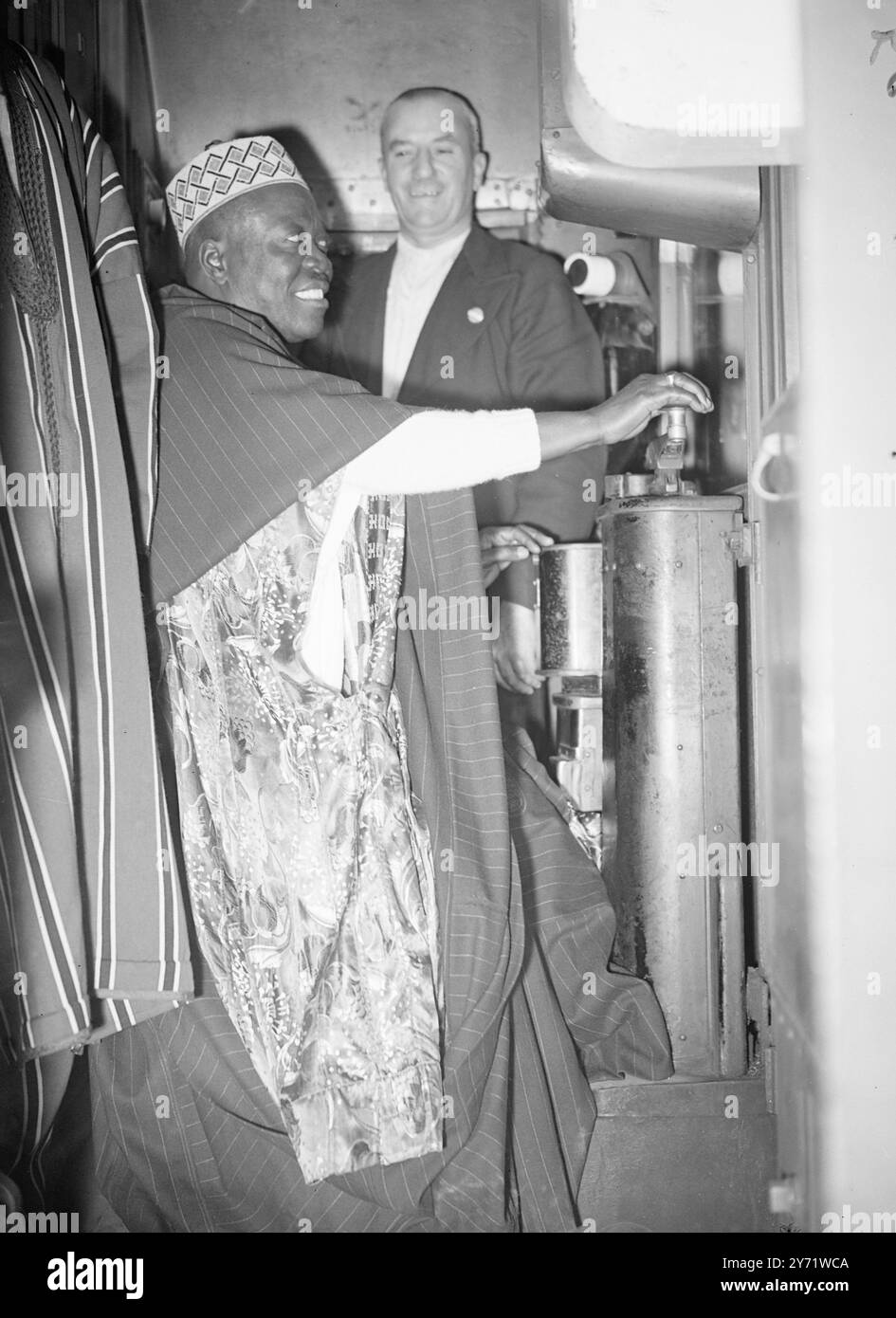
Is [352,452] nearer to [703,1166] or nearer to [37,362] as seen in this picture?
[37,362]

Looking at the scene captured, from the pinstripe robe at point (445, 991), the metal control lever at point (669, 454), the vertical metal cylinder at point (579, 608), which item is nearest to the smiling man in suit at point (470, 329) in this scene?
the vertical metal cylinder at point (579, 608)

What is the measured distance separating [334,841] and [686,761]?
0.45 m

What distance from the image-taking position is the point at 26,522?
3.54ft

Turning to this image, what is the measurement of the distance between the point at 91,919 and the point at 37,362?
1.83 feet

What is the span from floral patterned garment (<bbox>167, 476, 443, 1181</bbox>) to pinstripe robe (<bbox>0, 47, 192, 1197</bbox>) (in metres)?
0.13

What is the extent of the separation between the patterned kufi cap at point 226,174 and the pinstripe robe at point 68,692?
28 centimetres

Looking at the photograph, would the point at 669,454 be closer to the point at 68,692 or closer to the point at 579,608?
the point at 579,608

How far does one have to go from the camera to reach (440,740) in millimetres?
1339

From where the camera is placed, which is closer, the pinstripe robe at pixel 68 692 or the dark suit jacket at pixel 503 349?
the pinstripe robe at pixel 68 692

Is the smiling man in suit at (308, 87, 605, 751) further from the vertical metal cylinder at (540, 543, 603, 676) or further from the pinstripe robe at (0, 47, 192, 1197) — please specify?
the pinstripe robe at (0, 47, 192, 1197)

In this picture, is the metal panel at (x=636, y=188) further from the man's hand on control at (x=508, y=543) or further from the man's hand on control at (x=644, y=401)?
the man's hand on control at (x=508, y=543)

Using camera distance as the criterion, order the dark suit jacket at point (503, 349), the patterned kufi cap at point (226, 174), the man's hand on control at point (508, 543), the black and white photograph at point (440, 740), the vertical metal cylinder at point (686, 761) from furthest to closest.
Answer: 1. the dark suit jacket at point (503, 349)
2. the man's hand on control at point (508, 543)
3. the patterned kufi cap at point (226, 174)
4. the vertical metal cylinder at point (686, 761)
5. the black and white photograph at point (440, 740)

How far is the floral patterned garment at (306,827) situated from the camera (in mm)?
Answer: 1239
